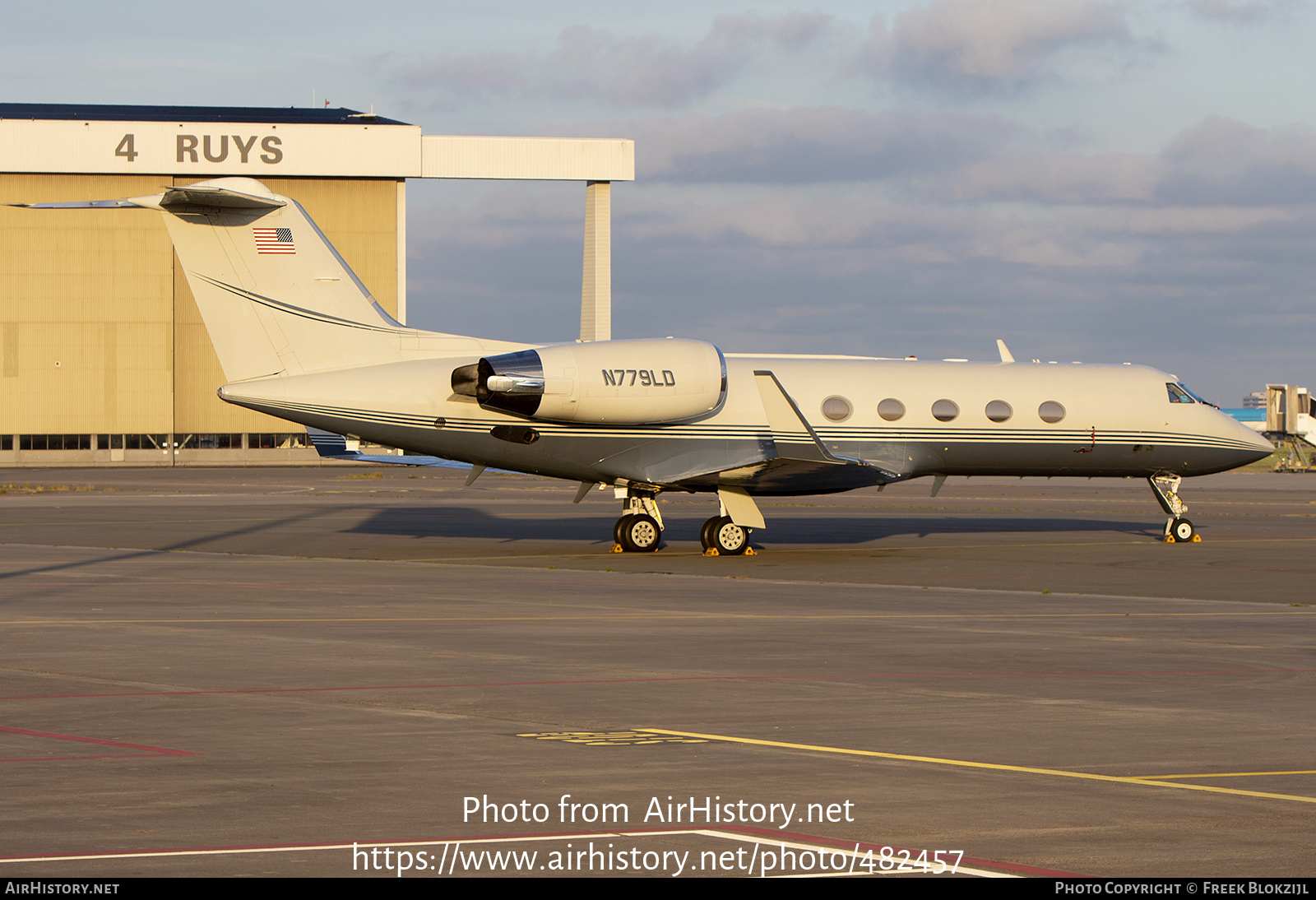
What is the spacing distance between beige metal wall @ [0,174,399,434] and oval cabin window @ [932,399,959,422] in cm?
5336

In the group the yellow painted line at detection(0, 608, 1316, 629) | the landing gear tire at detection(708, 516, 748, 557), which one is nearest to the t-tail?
the landing gear tire at detection(708, 516, 748, 557)

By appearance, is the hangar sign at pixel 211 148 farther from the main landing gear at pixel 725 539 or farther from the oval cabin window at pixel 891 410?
the main landing gear at pixel 725 539

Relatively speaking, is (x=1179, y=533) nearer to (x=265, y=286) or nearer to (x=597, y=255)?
(x=265, y=286)

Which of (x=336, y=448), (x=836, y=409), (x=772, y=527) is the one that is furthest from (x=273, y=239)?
(x=772, y=527)

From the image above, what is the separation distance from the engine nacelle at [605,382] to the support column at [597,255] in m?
55.0

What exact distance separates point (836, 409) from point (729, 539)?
345cm

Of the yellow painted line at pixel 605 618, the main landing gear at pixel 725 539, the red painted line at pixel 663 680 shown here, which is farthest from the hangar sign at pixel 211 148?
the red painted line at pixel 663 680

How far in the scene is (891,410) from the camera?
28.1 m

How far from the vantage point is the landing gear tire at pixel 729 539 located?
26.6 meters

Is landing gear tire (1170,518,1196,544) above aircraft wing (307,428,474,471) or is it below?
below

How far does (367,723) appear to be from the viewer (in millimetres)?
9977

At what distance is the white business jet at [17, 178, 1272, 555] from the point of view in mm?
24938

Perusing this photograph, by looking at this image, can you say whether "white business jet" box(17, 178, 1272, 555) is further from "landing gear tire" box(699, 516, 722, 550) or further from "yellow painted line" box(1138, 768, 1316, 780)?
"yellow painted line" box(1138, 768, 1316, 780)
